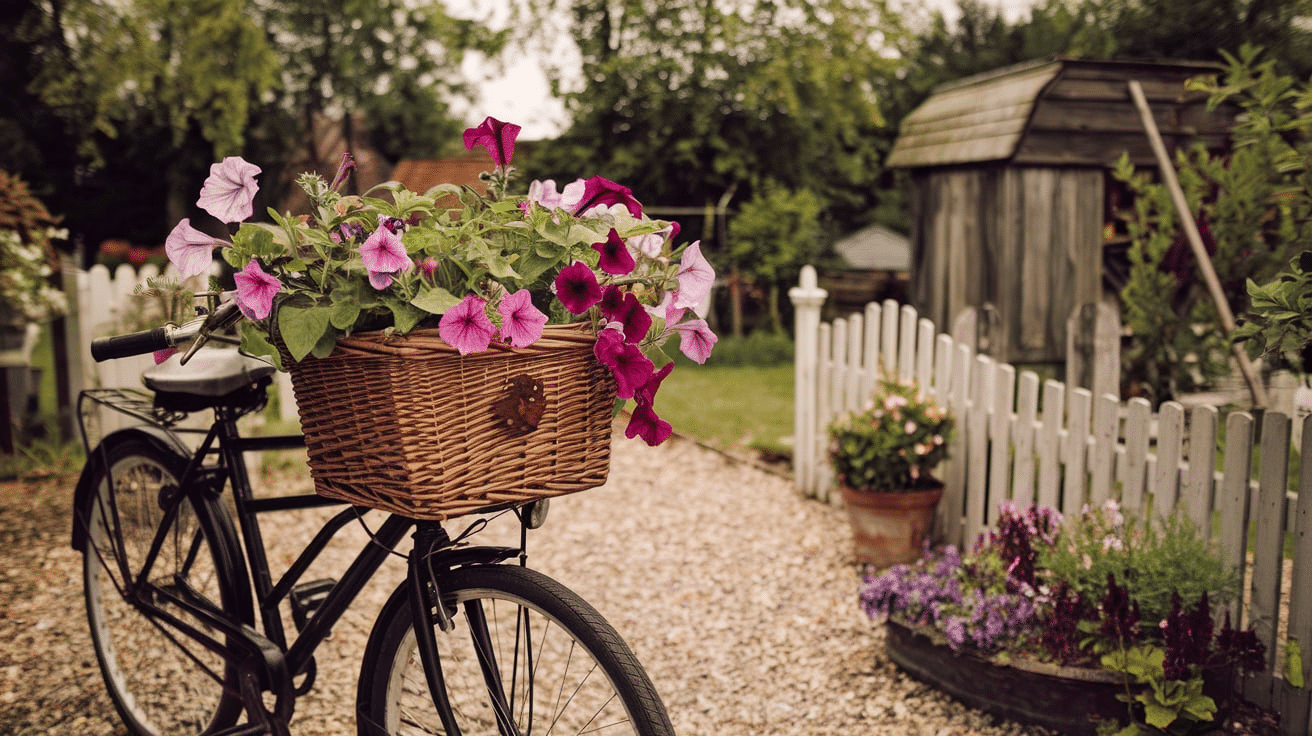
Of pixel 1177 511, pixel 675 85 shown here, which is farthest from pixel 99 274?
pixel 675 85

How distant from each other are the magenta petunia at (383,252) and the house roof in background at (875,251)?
14848mm

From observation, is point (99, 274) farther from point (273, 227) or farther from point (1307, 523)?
point (1307, 523)

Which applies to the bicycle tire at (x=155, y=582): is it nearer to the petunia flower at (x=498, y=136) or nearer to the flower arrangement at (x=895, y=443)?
the petunia flower at (x=498, y=136)

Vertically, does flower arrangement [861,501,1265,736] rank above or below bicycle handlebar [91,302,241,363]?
below

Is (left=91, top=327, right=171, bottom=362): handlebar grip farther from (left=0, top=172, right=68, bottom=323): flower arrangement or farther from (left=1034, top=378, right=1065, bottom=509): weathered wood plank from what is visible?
A: (left=0, top=172, right=68, bottom=323): flower arrangement

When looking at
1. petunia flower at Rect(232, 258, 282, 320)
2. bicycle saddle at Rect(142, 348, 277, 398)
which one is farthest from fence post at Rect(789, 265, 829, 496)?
petunia flower at Rect(232, 258, 282, 320)

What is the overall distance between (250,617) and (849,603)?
8.31 feet

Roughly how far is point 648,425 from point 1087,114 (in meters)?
6.52

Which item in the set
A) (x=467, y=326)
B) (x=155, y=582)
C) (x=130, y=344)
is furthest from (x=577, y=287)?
(x=155, y=582)

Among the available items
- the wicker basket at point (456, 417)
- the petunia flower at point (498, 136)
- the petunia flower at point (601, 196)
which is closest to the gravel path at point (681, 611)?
the wicker basket at point (456, 417)

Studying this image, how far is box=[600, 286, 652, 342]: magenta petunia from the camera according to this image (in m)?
1.62

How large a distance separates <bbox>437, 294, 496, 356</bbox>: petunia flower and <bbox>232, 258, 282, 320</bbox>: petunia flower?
11.4 inches

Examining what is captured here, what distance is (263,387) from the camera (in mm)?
2652

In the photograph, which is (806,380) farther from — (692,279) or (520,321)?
(520,321)
